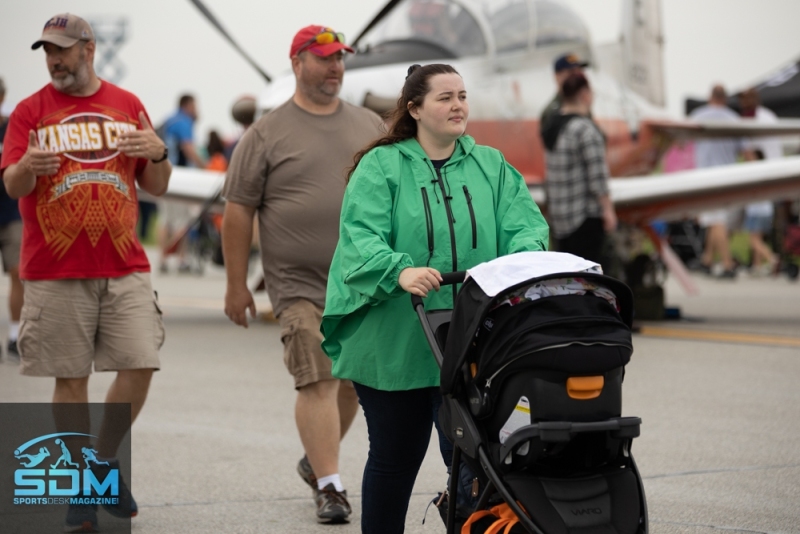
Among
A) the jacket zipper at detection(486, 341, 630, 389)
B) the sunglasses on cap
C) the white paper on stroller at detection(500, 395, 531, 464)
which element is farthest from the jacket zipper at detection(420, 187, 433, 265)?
the sunglasses on cap

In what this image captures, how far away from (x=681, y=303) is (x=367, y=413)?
1097 centimetres

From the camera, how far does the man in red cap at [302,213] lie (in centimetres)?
466

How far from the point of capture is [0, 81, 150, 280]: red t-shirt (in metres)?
4.40

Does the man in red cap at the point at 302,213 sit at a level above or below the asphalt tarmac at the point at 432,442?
above

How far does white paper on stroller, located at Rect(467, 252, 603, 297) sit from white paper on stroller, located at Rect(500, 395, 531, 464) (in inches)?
11.9

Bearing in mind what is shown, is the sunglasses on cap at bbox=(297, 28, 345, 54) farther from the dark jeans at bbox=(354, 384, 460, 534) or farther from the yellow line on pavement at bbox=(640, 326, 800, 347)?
the yellow line on pavement at bbox=(640, 326, 800, 347)

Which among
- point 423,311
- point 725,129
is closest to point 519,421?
point 423,311

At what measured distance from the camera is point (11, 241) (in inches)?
352

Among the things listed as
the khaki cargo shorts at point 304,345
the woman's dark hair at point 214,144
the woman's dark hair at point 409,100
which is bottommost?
the khaki cargo shorts at point 304,345

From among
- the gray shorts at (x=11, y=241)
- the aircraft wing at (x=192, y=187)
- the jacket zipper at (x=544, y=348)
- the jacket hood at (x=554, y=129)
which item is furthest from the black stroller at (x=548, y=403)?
the aircraft wing at (x=192, y=187)

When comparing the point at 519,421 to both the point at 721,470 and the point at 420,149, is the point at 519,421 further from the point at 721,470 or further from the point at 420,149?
the point at 721,470

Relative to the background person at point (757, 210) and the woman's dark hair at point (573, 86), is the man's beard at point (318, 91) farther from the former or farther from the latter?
the background person at point (757, 210)

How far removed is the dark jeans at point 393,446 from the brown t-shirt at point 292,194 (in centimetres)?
126

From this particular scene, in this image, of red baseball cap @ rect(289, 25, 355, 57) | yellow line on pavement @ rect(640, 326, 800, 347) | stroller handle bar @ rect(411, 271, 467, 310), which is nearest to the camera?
stroller handle bar @ rect(411, 271, 467, 310)
